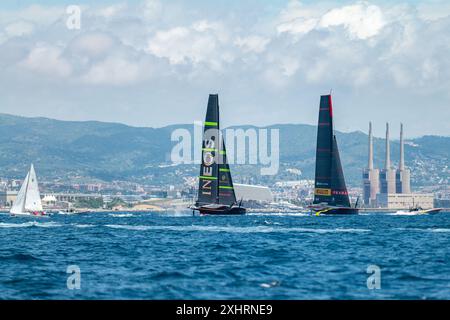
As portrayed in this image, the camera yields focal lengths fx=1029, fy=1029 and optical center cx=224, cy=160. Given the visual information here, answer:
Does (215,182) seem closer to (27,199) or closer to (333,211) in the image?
(333,211)

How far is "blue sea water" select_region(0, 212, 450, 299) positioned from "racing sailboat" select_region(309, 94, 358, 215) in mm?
79553

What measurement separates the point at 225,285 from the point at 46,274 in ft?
33.3

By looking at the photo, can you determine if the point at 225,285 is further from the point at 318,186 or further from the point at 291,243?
the point at 318,186

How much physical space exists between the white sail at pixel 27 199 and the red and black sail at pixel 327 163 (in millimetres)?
44395

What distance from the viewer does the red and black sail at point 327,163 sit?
519ft

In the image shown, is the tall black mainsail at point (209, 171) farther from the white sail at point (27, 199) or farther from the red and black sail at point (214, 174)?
the white sail at point (27, 199)

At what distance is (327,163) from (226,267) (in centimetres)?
10974

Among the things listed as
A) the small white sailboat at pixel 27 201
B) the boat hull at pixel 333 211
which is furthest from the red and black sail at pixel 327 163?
the small white sailboat at pixel 27 201

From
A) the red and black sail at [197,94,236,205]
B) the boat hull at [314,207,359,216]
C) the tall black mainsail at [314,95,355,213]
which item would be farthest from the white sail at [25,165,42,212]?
the tall black mainsail at [314,95,355,213]

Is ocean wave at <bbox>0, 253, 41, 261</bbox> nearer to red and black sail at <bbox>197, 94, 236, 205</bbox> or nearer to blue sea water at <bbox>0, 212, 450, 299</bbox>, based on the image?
blue sea water at <bbox>0, 212, 450, 299</bbox>

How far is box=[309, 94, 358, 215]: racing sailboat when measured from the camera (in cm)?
15850

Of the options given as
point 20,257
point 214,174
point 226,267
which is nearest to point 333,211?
point 214,174
